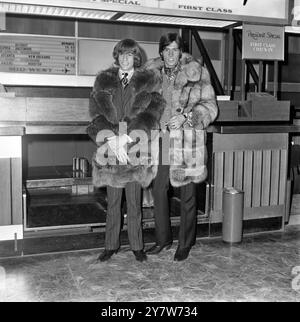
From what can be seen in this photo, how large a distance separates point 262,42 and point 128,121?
1.77 meters

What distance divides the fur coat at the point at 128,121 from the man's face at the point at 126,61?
0.22ft

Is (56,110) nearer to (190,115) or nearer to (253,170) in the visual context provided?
(190,115)

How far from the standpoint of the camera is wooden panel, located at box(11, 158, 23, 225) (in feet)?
11.2

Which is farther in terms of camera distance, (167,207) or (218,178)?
(218,178)

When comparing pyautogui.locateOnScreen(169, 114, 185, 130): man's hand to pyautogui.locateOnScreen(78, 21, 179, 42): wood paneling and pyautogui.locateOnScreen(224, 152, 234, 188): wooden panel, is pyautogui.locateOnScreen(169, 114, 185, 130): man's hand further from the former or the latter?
pyautogui.locateOnScreen(78, 21, 179, 42): wood paneling

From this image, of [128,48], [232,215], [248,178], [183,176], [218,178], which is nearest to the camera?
[128,48]

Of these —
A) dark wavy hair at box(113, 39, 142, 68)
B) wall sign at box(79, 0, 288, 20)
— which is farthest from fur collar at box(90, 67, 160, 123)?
wall sign at box(79, 0, 288, 20)

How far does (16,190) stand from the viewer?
344cm

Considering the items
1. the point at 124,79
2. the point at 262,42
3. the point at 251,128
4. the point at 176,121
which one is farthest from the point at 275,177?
the point at 124,79

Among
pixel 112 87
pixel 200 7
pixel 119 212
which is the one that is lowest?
pixel 119 212

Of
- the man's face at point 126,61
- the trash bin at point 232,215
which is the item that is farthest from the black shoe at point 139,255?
the man's face at point 126,61

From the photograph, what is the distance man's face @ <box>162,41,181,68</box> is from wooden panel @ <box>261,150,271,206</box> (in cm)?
143

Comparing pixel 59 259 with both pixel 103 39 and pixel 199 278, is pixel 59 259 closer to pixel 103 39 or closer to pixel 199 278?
pixel 199 278
